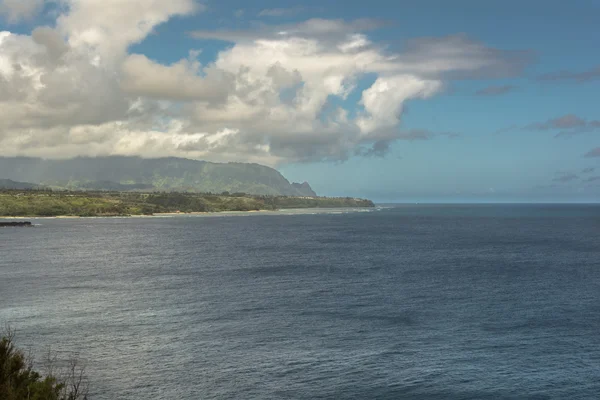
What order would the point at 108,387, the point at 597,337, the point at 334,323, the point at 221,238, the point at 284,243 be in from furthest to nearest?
1. the point at 221,238
2. the point at 284,243
3. the point at 334,323
4. the point at 597,337
5. the point at 108,387

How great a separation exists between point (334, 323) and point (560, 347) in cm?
2287

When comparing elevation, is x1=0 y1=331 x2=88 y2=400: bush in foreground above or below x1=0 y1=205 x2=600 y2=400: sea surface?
above

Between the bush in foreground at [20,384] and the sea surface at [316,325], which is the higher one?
the bush in foreground at [20,384]

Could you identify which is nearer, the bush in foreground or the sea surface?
the bush in foreground

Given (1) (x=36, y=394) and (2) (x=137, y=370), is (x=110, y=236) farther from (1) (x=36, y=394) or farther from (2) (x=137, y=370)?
(1) (x=36, y=394)

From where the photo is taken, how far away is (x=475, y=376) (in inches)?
1768

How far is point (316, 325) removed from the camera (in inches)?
2393

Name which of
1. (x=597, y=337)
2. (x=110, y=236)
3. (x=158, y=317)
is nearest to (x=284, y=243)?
(x=110, y=236)

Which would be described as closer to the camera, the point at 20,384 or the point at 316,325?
the point at 20,384

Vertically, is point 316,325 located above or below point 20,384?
below

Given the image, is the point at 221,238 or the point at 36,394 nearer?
the point at 36,394

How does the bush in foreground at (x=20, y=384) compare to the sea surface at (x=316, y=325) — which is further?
the sea surface at (x=316, y=325)

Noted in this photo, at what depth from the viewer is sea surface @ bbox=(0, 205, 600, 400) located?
43562 millimetres

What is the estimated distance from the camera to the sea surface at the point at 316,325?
43562 millimetres
